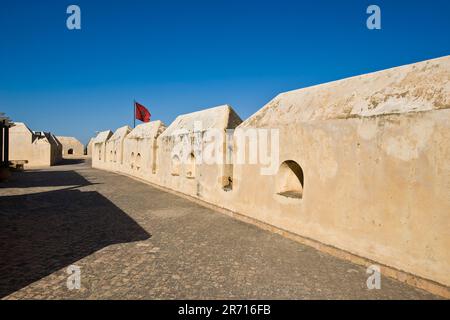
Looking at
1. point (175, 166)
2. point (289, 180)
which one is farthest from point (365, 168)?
point (175, 166)

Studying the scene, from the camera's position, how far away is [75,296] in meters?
3.65

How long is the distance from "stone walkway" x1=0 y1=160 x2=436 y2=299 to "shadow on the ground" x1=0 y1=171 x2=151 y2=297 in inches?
0.7

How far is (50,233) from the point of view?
20.5 feet

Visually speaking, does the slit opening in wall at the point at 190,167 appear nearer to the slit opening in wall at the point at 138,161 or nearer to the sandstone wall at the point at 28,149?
the slit opening in wall at the point at 138,161

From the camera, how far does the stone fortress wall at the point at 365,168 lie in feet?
13.0

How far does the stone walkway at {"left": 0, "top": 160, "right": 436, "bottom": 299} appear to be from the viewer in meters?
3.87

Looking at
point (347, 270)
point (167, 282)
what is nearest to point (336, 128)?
point (347, 270)

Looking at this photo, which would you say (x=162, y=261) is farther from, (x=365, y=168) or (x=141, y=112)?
(x=141, y=112)

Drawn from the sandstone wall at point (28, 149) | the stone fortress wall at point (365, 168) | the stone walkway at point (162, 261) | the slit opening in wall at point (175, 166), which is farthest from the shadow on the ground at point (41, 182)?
the sandstone wall at point (28, 149)

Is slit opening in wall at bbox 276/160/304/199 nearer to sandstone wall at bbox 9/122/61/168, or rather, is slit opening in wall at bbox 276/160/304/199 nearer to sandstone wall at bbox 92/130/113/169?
sandstone wall at bbox 92/130/113/169

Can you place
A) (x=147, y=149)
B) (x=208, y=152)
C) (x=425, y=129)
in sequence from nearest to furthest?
(x=425, y=129) → (x=208, y=152) → (x=147, y=149)

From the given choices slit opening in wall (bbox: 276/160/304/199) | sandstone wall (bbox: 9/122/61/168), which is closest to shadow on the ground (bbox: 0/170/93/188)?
slit opening in wall (bbox: 276/160/304/199)
